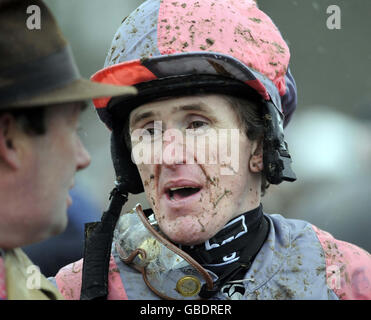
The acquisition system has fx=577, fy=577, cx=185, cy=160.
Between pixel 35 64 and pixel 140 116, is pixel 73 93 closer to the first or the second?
pixel 35 64

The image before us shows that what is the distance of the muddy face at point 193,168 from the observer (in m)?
2.87

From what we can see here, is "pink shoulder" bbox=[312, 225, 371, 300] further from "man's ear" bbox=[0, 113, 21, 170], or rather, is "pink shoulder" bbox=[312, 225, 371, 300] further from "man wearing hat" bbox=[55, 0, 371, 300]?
"man's ear" bbox=[0, 113, 21, 170]

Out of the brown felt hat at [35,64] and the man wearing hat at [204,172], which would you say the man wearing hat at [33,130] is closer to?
the brown felt hat at [35,64]

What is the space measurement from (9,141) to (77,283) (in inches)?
52.1

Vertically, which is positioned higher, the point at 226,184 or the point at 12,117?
the point at 12,117

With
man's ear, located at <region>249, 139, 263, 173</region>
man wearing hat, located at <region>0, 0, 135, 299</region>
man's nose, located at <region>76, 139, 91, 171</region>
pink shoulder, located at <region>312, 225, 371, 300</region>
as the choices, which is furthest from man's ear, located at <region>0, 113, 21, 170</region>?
pink shoulder, located at <region>312, 225, 371, 300</region>

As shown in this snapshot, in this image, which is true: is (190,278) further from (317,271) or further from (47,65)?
(47,65)

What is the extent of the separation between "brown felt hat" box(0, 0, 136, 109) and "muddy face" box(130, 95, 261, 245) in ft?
3.28

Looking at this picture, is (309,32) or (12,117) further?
(309,32)

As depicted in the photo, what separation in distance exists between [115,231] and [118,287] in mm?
352

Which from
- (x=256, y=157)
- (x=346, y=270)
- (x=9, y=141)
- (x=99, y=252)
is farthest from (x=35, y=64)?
(x=346, y=270)

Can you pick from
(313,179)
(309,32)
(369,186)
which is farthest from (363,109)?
(309,32)

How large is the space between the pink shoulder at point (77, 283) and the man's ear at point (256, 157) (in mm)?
890

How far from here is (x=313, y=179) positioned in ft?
20.8
